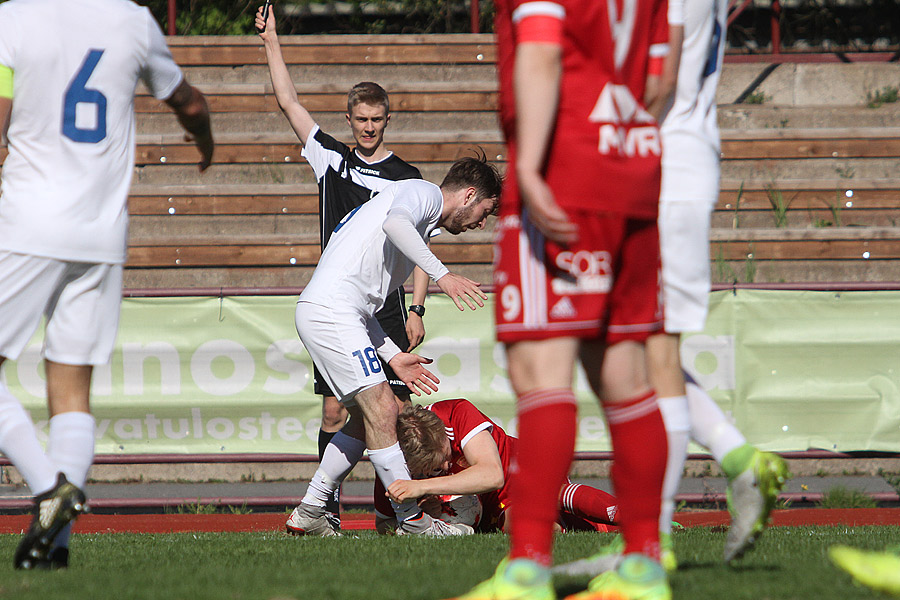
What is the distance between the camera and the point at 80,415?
3445mm

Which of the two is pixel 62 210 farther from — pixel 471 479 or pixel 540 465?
pixel 471 479

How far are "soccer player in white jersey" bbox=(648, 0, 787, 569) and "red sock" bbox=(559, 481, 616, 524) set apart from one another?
68.1 inches

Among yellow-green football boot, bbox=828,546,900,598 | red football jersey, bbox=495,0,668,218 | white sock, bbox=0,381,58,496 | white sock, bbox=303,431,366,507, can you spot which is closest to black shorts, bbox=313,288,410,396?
white sock, bbox=303,431,366,507

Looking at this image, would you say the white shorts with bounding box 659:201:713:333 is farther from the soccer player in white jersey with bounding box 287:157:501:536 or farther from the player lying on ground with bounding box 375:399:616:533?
the player lying on ground with bounding box 375:399:616:533

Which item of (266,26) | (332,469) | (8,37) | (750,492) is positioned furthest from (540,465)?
(266,26)

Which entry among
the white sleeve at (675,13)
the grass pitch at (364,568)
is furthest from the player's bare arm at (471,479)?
the white sleeve at (675,13)

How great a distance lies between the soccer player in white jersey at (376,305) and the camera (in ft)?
15.9

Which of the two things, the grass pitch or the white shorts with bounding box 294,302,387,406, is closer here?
the grass pitch

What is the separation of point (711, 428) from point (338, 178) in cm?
348

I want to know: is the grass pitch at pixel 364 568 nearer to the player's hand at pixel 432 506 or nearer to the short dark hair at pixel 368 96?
the player's hand at pixel 432 506

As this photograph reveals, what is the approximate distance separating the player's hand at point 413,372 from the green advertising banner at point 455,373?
174cm

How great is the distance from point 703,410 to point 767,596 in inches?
33.9

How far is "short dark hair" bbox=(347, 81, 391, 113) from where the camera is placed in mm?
6254

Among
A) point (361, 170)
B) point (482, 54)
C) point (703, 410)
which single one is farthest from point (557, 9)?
point (482, 54)
